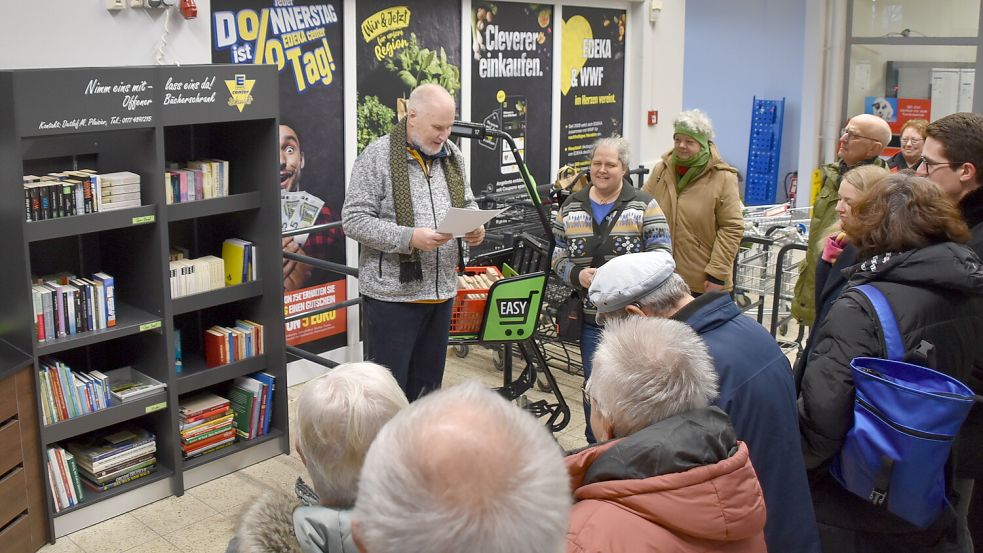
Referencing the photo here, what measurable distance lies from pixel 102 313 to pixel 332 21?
255 centimetres

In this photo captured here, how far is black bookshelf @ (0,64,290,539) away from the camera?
3.95 metres

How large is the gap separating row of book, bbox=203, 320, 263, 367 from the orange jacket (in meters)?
3.35

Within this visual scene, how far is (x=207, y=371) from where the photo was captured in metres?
4.75

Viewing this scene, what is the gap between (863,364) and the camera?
2650 millimetres

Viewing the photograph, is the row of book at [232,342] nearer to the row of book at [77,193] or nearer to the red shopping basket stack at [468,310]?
the row of book at [77,193]

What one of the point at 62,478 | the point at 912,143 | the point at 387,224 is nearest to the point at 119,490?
the point at 62,478

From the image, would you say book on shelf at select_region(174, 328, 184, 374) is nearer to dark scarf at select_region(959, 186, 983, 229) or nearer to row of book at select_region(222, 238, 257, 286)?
row of book at select_region(222, 238, 257, 286)

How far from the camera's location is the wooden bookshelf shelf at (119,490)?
430cm

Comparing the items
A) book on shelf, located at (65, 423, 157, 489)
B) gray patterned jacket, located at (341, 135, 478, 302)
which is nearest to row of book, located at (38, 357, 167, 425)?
book on shelf, located at (65, 423, 157, 489)

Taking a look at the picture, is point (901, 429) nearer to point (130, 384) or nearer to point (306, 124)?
point (130, 384)

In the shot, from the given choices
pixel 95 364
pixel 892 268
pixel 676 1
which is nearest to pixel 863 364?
pixel 892 268

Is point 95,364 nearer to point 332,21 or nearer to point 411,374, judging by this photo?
point 411,374

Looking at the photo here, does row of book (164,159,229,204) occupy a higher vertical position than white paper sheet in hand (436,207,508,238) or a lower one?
higher

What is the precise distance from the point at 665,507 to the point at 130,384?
11.3 feet
